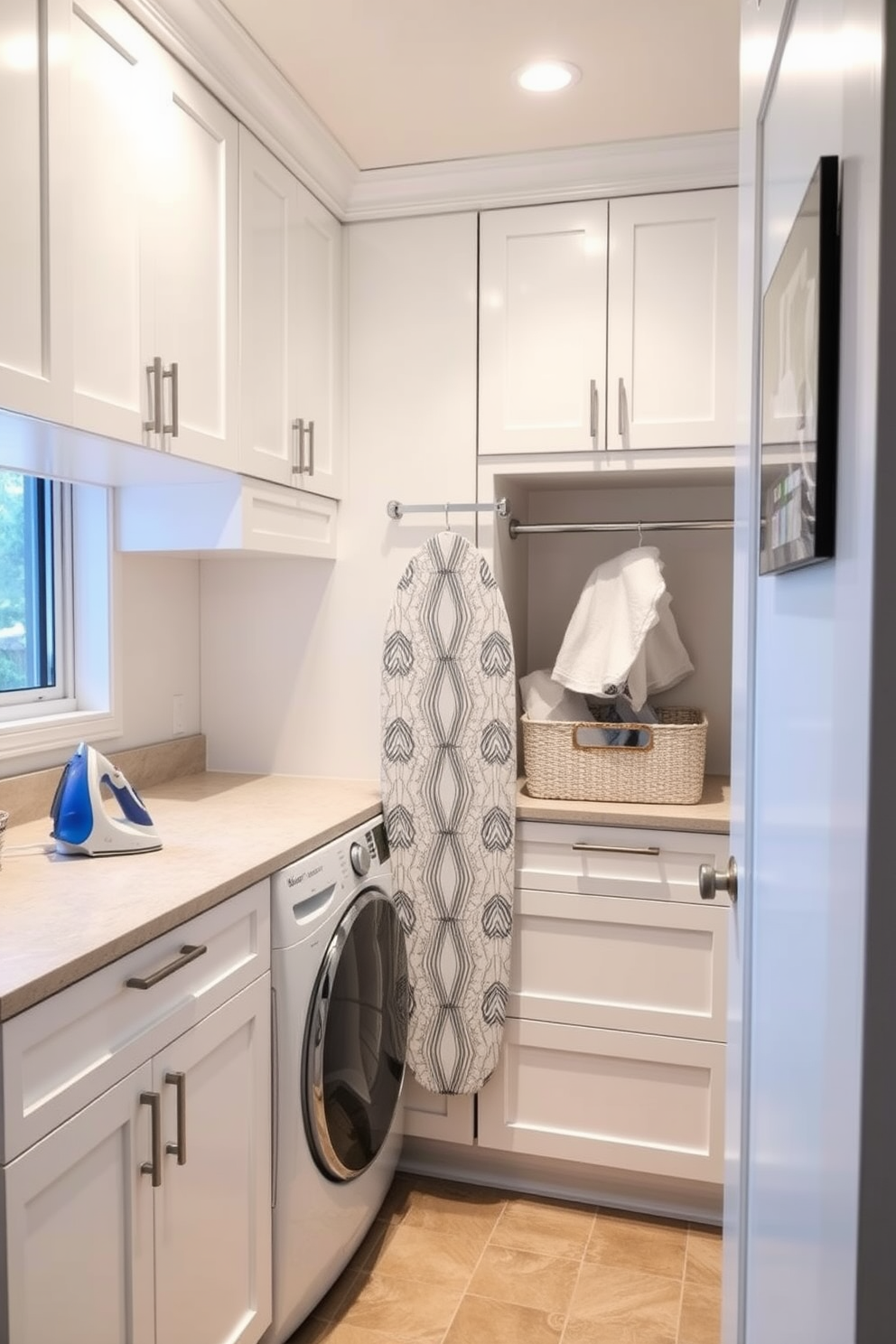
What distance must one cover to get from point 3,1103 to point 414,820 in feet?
4.34

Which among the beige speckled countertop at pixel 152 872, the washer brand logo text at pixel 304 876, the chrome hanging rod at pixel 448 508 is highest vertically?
the chrome hanging rod at pixel 448 508

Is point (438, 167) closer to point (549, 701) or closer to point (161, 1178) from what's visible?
point (549, 701)

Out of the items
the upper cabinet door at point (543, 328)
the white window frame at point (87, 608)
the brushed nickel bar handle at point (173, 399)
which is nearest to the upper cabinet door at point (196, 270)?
the brushed nickel bar handle at point (173, 399)

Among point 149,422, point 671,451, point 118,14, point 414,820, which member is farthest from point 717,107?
point 414,820

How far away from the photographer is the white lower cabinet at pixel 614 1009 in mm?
2285

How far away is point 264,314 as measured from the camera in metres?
2.21

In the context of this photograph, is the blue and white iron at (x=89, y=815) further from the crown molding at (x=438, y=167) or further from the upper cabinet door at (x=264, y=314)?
the crown molding at (x=438, y=167)

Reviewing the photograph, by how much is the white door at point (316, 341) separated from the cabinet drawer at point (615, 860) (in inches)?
40.7

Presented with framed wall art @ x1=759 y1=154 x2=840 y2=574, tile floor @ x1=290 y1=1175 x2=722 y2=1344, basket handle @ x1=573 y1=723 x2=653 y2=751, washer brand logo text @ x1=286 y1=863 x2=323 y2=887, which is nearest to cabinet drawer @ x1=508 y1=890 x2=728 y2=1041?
basket handle @ x1=573 y1=723 x2=653 y2=751

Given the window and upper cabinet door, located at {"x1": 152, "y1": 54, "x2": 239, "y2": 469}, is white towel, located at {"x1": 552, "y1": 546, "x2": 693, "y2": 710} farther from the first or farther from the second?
the window

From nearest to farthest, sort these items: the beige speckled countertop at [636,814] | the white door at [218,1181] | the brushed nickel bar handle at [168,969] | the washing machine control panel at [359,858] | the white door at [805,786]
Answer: the white door at [805,786] → the brushed nickel bar handle at [168,969] → the white door at [218,1181] → the washing machine control panel at [359,858] → the beige speckled countertop at [636,814]

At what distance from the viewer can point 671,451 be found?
2.42m

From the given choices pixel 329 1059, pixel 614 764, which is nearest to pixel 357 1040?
pixel 329 1059

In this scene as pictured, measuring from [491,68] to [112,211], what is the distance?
0.87m
